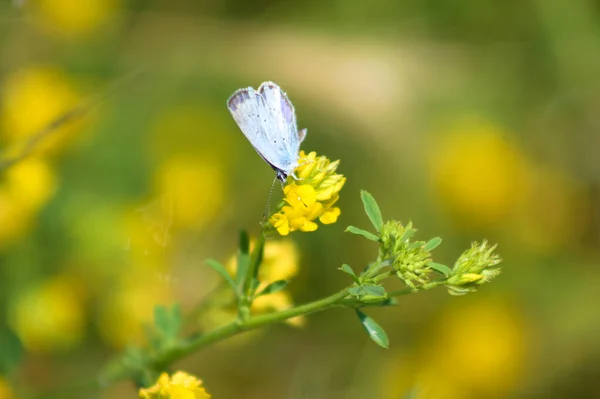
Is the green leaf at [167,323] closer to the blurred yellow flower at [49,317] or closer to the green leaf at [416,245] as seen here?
the green leaf at [416,245]

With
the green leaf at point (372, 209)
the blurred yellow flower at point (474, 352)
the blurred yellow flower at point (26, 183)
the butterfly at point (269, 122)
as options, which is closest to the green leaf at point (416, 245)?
the green leaf at point (372, 209)

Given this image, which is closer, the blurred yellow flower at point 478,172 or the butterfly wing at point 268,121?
the butterfly wing at point 268,121

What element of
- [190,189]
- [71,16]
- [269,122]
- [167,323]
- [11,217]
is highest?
[71,16]

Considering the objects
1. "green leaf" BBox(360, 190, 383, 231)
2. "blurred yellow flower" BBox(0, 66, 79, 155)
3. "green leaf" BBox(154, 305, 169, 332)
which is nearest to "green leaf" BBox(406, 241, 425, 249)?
"green leaf" BBox(360, 190, 383, 231)

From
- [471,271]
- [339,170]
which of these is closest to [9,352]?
[471,271]

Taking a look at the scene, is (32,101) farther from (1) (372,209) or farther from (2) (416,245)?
(2) (416,245)
